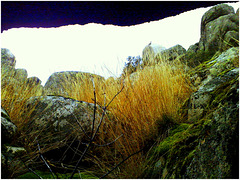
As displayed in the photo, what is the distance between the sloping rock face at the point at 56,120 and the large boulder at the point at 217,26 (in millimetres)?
5725

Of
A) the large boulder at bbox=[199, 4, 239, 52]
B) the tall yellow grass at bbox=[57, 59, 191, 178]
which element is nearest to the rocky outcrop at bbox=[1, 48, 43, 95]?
the tall yellow grass at bbox=[57, 59, 191, 178]

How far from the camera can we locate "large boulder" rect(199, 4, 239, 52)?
7367 mm

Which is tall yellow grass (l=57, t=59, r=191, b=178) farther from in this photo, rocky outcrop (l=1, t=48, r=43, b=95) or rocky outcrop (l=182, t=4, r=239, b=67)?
rocky outcrop (l=182, t=4, r=239, b=67)

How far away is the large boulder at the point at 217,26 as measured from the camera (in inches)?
290

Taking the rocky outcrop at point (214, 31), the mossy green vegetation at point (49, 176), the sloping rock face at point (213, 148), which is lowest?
the mossy green vegetation at point (49, 176)

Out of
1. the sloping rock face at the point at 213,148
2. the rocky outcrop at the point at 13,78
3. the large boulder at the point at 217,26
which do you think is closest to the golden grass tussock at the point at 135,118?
the sloping rock face at the point at 213,148

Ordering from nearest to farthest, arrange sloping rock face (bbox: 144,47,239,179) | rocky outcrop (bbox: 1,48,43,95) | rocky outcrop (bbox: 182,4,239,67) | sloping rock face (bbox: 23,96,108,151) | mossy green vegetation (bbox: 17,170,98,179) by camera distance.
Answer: sloping rock face (bbox: 144,47,239,179) → mossy green vegetation (bbox: 17,170,98,179) → sloping rock face (bbox: 23,96,108,151) → rocky outcrop (bbox: 1,48,43,95) → rocky outcrop (bbox: 182,4,239,67)

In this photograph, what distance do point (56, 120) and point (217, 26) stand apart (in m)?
7.91

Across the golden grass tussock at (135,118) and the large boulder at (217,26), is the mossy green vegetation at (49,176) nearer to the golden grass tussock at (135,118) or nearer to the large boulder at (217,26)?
the golden grass tussock at (135,118)

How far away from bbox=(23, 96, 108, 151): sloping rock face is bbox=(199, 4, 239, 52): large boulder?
5.72 metres

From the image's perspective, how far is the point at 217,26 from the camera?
8.20 meters

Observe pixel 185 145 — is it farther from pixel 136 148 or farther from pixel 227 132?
pixel 136 148

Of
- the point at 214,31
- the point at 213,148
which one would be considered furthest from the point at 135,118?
the point at 214,31

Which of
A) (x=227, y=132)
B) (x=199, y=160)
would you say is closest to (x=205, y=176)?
(x=199, y=160)
